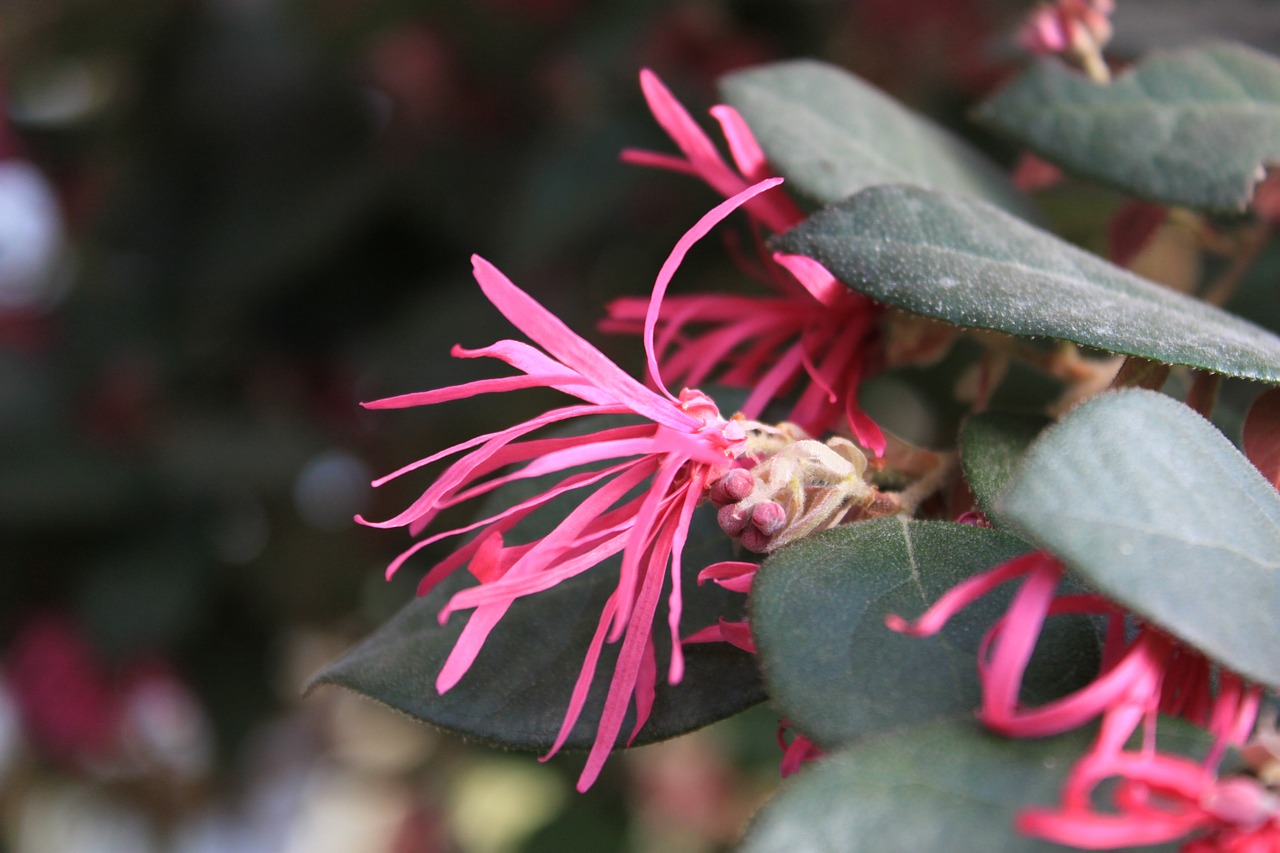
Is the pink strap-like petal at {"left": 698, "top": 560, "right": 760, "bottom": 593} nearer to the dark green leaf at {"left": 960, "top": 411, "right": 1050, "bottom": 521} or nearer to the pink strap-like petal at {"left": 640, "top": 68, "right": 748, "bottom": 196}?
the dark green leaf at {"left": 960, "top": 411, "right": 1050, "bottom": 521}

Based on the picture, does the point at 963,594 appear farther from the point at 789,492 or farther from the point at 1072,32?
the point at 1072,32

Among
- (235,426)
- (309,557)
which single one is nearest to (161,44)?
(235,426)

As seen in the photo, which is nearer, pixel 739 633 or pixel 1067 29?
pixel 739 633

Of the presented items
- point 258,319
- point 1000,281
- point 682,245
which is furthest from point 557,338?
point 258,319

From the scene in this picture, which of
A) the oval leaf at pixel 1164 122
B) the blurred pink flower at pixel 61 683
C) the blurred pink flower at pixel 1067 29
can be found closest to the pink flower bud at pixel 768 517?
the oval leaf at pixel 1164 122

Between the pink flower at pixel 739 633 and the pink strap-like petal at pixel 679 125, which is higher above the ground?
the pink strap-like petal at pixel 679 125

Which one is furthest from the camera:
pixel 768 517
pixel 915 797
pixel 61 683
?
pixel 61 683

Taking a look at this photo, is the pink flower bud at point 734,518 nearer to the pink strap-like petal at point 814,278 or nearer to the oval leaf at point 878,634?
the oval leaf at point 878,634
